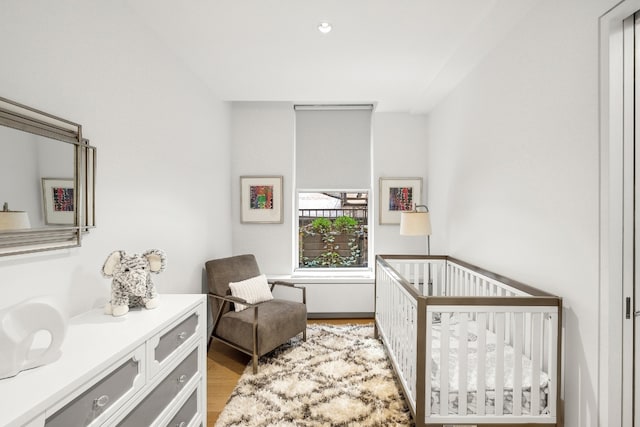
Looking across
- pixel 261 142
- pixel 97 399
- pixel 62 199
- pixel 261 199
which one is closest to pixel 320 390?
pixel 97 399

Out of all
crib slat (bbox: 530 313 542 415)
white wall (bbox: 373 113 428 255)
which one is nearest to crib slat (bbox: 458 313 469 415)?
crib slat (bbox: 530 313 542 415)

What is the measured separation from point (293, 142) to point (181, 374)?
9.49 feet

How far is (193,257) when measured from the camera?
9.42 ft

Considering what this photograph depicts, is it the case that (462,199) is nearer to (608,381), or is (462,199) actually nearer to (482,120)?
(482,120)

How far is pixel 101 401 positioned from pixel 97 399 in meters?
0.02

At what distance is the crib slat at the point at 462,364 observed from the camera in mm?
1647

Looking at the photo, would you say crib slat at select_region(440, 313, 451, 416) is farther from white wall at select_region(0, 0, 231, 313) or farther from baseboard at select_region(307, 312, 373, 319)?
baseboard at select_region(307, 312, 373, 319)

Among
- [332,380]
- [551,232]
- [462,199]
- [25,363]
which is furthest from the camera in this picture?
[462,199]

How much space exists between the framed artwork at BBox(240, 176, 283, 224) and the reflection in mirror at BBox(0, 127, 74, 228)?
8.14 ft

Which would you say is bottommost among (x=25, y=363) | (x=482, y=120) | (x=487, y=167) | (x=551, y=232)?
(x=25, y=363)

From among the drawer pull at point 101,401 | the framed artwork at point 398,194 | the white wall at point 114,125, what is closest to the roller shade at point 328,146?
the framed artwork at point 398,194

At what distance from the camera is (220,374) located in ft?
8.57

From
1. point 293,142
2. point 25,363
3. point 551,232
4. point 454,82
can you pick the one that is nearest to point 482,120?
point 454,82

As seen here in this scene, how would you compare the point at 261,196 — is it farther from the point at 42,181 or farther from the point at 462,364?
the point at 462,364
